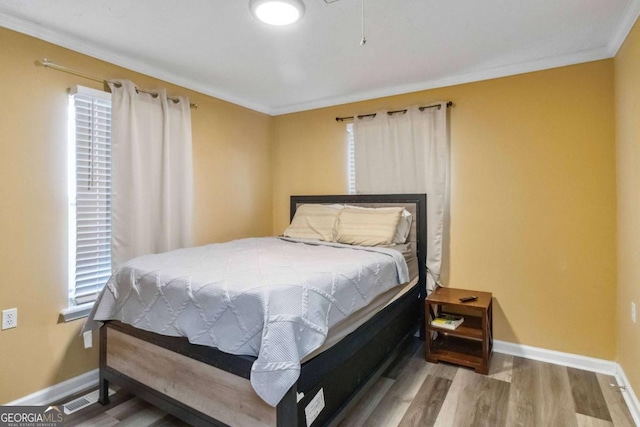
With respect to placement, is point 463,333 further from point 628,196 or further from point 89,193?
→ point 89,193

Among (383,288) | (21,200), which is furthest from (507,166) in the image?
(21,200)

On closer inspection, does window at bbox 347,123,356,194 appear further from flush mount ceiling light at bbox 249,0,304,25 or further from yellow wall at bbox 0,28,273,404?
yellow wall at bbox 0,28,273,404

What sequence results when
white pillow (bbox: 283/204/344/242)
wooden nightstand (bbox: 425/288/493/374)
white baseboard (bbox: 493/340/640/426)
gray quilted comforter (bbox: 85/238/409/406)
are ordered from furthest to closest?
1. white pillow (bbox: 283/204/344/242)
2. wooden nightstand (bbox: 425/288/493/374)
3. white baseboard (bbox: 493/340/640/426)
4. gray quilted comforter (bbox: 85/238/409/406)

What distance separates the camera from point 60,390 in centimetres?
222

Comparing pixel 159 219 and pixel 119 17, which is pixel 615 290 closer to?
pixel 159 219

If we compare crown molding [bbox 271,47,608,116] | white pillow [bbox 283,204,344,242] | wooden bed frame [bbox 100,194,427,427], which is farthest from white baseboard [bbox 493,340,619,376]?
crown molding [bbox 271,47,608,116]

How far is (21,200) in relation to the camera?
207cm

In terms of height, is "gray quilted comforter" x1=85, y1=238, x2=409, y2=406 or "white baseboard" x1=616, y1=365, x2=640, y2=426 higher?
"gray quilted comforter" x1=85, y1=238, x2=409, y2=406

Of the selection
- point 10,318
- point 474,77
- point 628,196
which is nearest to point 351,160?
point 474,77

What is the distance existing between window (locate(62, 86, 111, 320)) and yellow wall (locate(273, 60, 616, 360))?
260 cm

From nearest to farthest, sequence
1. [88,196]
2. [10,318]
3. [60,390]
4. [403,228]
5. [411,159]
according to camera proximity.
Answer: [10,318]
[60,390]
[88,196]
[403,228]
[411,159]

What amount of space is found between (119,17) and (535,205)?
3.17 meters

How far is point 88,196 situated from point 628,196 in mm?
3560

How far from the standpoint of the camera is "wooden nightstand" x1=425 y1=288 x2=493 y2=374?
2459 millimetres
